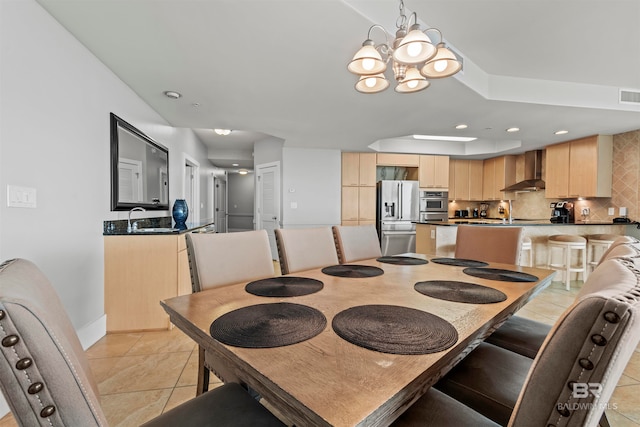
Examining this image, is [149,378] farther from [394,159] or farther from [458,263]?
[394,159]

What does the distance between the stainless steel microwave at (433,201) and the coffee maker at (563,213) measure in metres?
1.78

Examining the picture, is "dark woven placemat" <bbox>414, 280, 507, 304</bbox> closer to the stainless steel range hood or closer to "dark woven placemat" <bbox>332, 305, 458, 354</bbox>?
"dark woven placemat" <bbox>332, 305, 458, 354</bbox>

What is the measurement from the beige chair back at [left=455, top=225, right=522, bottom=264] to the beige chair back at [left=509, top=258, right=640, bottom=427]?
5.89ft

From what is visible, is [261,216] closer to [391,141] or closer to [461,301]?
[391,141]

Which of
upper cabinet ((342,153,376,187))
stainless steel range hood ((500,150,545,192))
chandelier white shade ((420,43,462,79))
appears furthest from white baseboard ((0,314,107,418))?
stainless steel range hood ((500,150,545,192))

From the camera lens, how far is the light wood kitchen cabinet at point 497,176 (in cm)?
611

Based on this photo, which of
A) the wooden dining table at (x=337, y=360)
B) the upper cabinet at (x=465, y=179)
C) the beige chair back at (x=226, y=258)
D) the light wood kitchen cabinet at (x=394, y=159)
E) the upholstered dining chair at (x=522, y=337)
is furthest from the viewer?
the upper cabinet at (x=465, y=179)

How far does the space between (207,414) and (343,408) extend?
21.4 inches

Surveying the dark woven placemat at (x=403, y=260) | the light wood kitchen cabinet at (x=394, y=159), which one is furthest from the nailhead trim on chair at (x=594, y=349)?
the light wood kitchen cabinet at (x=394, y=159)

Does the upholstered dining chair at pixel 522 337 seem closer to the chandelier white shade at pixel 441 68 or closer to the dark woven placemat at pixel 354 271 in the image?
the dark woven placemat at pixel 354 271

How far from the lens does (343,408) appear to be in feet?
1.66

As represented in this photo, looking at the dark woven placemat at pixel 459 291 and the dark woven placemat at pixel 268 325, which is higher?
the dark woven placemat at pixel 459 291

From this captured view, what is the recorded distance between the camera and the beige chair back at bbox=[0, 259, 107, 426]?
391 mm

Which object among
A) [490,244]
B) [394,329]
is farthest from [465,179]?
[394,329]
